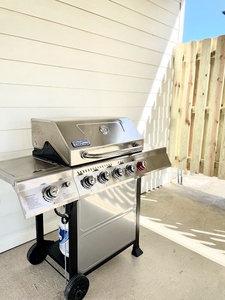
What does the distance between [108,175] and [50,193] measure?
390 mm

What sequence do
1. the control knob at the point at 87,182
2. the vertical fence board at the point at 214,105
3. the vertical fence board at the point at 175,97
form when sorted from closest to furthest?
1. the control knob at the point at 87,182
2. the vertical fence board at the point at 214,105
3. the vertical fence board at the point at 175,97

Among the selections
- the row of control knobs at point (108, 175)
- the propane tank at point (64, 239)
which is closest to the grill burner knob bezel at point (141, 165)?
the row of control knobs at point (108, 175)

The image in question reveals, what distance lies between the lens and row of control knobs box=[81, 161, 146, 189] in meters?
1.26

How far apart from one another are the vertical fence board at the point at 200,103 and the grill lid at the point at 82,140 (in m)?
1.67

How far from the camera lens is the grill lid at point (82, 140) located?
129 centimetres

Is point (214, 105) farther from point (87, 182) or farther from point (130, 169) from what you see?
point (87, 182)

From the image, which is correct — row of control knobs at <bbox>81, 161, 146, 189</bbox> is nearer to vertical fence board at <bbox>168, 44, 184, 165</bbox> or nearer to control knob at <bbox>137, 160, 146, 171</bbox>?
control knob at <bbox>137, 160, 146, 171</bbox>

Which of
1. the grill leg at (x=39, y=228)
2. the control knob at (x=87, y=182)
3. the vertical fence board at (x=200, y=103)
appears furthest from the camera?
the vertical fence board at (x=200, y=103)

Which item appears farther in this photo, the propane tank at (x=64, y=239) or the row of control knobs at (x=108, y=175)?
the propane tank at (x=64, y=239)

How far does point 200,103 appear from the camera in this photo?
2.98m

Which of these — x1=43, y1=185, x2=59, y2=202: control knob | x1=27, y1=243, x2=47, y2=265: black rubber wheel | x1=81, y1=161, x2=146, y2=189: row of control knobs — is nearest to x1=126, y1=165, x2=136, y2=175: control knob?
x1=81, y1=161, x2=146, y2=189: row of control knobs

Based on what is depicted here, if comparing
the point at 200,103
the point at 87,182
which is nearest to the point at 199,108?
the point at 200,103

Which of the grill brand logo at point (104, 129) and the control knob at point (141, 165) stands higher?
the grill brand logo at point (104, 129)

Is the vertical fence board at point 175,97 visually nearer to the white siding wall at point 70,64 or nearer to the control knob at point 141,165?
the white siding wall at point 70,64
